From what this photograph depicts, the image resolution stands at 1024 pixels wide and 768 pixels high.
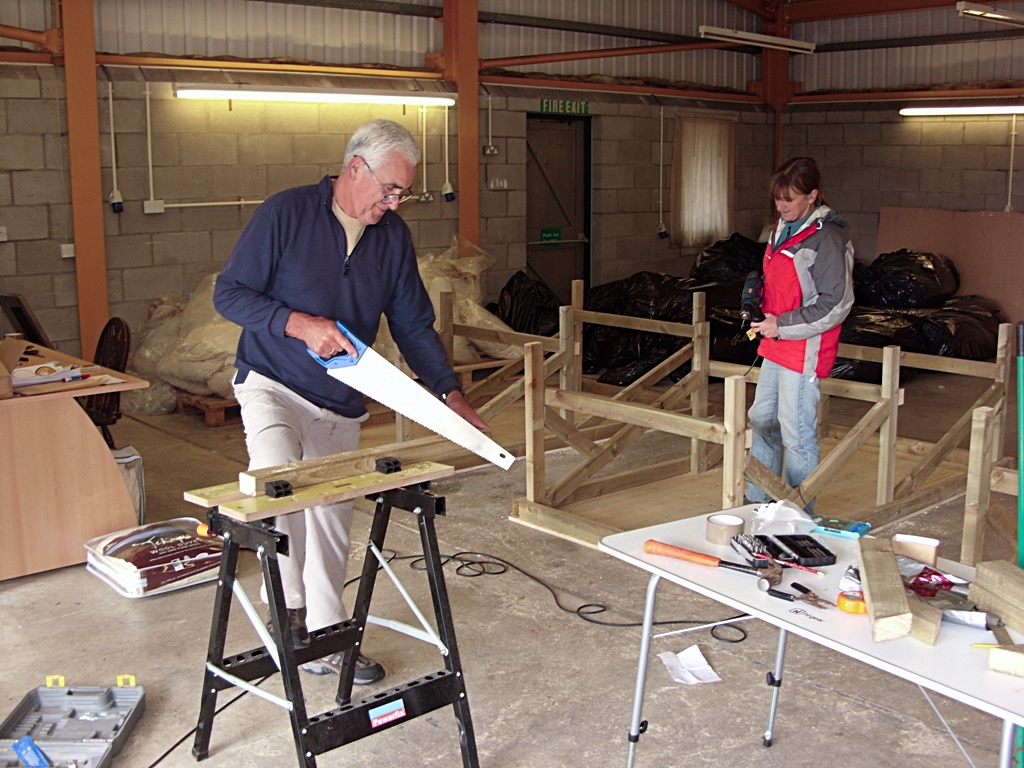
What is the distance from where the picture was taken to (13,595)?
4465 mm

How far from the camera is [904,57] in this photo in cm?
1240

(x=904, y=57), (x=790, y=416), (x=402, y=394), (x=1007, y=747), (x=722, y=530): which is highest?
(x=904, y=57)

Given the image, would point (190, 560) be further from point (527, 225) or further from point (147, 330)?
point (527, 225)

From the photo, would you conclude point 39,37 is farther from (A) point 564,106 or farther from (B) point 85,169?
(A) point 564,106

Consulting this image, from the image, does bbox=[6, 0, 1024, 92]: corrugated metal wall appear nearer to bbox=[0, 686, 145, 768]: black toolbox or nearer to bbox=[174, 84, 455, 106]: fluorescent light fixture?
bbox=[174, 84, 455, 106]: fluorescent light fixture

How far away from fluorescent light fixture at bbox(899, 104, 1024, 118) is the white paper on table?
359 inches

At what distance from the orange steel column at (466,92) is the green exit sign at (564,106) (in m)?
0.93

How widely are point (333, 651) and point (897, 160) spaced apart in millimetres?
10973

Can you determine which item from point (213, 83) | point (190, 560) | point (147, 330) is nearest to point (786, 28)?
point (213, 83)

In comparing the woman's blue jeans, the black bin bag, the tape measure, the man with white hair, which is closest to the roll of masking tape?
the tape measure

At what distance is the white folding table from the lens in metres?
1.94

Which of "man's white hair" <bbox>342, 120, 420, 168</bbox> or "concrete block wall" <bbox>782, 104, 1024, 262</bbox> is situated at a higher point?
"concrete block wall" <bbox>782, 104, 1024, 262</bbox>

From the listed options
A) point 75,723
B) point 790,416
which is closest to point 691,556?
point 75,723

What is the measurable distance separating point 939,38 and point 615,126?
380 cm
